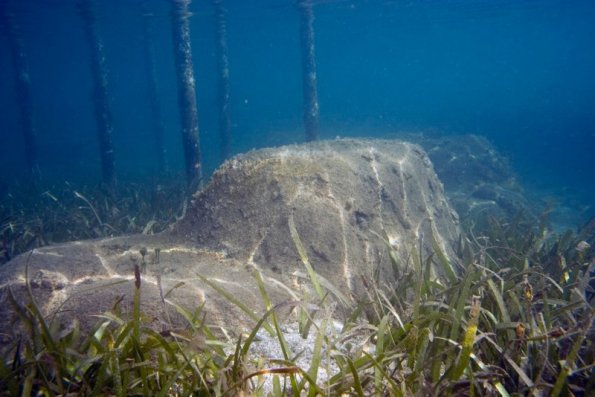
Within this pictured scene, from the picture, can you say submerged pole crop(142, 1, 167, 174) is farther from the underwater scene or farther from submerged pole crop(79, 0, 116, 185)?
the underwater scene

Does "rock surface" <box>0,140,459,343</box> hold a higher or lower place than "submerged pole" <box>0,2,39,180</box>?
lower

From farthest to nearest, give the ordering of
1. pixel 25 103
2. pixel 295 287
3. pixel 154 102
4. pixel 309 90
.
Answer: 1. pixel 154 102
2. pixel 25 103
3. pixel 309 90
4. pixel 295 287

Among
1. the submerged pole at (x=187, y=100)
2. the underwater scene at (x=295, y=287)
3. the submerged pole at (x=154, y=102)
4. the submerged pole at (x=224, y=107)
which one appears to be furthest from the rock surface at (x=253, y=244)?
the submerged pole at (x=154, y=102)

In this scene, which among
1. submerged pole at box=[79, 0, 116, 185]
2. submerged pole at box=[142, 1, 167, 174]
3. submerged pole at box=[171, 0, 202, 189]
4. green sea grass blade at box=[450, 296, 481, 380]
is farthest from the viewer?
submerged pole at box=[142, 1, 167, 174]

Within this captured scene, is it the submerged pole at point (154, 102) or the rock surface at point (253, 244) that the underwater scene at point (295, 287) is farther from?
the submerged pole at point (154, 102)

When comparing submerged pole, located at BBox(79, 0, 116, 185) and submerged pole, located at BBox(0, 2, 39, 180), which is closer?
submerged pole, located at BBox(79, 0, 116, 185)

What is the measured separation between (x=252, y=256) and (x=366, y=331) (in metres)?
2.01

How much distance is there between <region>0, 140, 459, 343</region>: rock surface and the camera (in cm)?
364

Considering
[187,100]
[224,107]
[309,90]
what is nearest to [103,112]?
[224,107]

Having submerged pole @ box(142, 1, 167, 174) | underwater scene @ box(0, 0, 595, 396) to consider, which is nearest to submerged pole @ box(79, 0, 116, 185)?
underwater scene @ box(0, 0, 595, 396)

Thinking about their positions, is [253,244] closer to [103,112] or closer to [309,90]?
[309,90]

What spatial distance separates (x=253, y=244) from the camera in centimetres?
481

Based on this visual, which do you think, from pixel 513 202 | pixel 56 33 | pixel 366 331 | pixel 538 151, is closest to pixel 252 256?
pixel 366 331

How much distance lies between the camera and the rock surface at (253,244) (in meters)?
3.64
